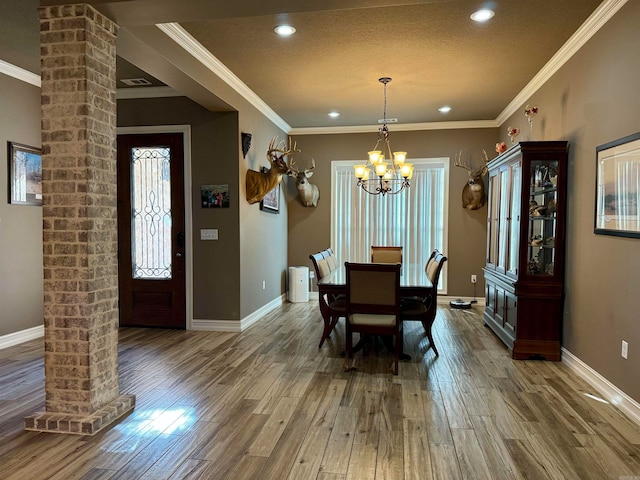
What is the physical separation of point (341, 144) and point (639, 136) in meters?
4.76

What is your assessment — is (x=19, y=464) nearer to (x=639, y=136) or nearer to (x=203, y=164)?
(x=203, y=164)

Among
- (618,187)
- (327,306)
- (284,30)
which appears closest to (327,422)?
(327,306)

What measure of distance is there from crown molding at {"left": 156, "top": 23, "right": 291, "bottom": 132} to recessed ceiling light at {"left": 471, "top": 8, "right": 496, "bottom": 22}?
2.34 meters

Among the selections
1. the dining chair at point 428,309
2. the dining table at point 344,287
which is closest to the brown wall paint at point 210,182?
the dining table at point 344,287

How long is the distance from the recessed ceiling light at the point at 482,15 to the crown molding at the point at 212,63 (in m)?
2.34

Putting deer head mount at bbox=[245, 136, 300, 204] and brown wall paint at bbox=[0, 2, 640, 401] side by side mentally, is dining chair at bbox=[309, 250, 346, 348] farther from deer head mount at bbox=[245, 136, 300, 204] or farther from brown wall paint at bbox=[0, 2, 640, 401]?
deer head mount at bbox=[245, 136, 300, 204]

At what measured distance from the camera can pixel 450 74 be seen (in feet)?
14.3

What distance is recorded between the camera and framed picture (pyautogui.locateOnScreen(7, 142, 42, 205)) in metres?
4.30

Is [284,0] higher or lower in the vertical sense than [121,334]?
higher

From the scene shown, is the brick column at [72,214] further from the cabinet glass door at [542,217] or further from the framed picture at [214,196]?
the cabinet glass door at [542,217]

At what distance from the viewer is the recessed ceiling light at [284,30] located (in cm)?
331

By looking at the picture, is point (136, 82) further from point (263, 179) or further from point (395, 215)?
point (395, 215)

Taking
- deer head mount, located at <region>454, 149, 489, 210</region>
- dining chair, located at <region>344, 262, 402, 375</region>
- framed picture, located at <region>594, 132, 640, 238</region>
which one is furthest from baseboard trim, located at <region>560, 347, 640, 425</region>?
deer head mount, located at <region>454, 149, 489, 210</region>

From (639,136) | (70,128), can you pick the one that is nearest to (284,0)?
(70,128)
